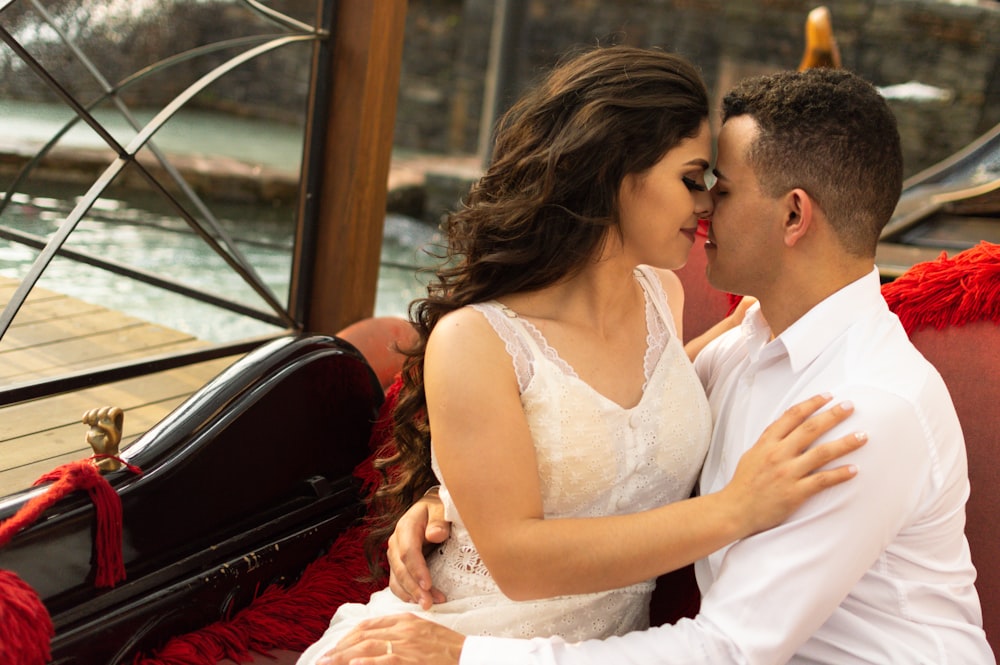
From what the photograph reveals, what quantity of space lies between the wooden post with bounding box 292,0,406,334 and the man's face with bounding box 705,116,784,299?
4.32 ft

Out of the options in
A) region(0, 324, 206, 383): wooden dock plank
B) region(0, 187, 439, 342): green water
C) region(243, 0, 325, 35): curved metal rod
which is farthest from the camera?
region(243, 0, 325, 35): curved metal rod

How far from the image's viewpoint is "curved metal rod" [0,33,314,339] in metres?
1.92

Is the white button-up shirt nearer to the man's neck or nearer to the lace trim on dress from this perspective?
the man's neck

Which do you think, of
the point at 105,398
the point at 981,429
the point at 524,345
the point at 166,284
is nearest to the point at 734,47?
the point at 166,284

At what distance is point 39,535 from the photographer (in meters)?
1.31

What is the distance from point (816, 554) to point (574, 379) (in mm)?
399

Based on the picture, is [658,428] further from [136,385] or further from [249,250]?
[249,250]

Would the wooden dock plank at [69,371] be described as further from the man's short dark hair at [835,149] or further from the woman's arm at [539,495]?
the man's short dark hair at [835,149]

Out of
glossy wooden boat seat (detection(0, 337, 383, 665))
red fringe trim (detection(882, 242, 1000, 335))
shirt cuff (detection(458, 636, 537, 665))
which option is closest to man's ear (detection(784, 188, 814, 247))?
red fringe trim (detection(882, 242, 1000, 335))

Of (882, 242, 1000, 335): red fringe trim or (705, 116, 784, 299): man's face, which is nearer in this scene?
(705, 116, 784, 299): man's face

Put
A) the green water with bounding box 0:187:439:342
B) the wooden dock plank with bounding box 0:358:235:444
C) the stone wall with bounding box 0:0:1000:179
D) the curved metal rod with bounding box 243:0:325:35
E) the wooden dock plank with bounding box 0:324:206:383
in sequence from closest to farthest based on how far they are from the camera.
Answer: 1. the wooden dock plank with bounding box 0:358:235:444
2. the wooden dock plank with bounding box 0:324:206:383
3. the green water with bounding box 0:187:439:342
4. the curved metal rod with bounding box 243:0:325:35
5. the stone wall with bounding box 0:0:1000:179

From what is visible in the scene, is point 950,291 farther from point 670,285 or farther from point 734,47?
point 734,47

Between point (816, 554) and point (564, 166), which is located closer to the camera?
point (816, 554)

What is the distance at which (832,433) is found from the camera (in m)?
1.19
